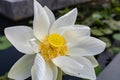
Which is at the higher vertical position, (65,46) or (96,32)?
(65,46)

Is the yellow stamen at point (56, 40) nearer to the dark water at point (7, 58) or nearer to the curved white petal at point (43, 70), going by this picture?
the curved white petal at point (43, 70)

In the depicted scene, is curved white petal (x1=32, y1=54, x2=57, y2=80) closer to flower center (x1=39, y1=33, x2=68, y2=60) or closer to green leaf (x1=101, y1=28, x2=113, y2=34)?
flower center (x1=39, y1=33, x2=68, y2=60)

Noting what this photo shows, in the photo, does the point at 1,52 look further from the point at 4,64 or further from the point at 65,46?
the point at 65,46

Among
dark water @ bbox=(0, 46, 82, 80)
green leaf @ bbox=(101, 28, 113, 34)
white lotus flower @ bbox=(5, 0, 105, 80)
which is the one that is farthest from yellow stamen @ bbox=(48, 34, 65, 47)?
green leaf @ bbox=(101, 28, 113, 34)

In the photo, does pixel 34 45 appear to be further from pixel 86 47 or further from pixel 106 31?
pixel 106 31

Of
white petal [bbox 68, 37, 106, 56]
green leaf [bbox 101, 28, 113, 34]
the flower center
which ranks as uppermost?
the flower center

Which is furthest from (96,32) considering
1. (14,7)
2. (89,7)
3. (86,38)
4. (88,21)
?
(86,38)
